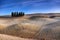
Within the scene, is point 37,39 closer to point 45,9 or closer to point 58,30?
point 58,30

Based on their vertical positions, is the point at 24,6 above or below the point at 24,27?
above

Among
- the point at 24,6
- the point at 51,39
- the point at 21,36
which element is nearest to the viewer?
the point at 51,39

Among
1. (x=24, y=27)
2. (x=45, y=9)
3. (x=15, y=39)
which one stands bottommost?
(x=15, y=39)

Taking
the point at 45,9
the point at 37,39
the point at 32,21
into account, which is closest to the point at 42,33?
the point at 37,39

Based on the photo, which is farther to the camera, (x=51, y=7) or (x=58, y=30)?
(x=51, y=7)

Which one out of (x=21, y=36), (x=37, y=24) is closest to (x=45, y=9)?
(x=37, y=24)

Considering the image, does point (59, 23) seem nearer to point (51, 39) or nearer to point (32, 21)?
point (51, 39)

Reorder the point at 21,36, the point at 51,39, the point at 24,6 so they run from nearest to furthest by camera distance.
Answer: the point at 51,39
the point at 21,36
the point at 24,6
